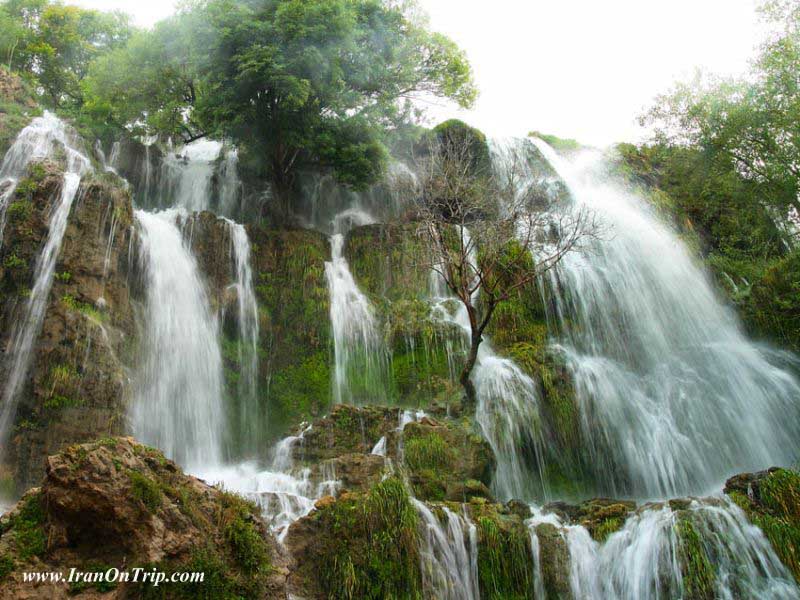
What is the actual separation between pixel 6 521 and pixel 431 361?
970cm

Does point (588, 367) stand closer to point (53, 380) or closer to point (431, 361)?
point (431, 361)

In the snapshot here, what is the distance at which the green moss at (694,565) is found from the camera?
6.60 m

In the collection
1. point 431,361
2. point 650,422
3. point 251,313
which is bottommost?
point 650,422

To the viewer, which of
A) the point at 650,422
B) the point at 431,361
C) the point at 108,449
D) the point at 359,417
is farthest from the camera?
the point at 431,361

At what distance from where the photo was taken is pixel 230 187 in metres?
18.8

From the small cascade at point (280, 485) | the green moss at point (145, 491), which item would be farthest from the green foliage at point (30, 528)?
the small cascade at point (280, 485)

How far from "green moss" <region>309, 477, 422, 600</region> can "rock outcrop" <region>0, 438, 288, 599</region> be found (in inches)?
44.9

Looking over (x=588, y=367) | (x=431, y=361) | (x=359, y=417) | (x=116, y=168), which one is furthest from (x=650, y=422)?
(x=116, y=168)

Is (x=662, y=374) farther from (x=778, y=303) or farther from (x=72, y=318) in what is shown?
(x=72, y=318)

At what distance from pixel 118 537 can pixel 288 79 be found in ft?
39.6

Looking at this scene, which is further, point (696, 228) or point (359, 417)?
point (696, 228)

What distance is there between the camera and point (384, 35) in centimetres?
1698

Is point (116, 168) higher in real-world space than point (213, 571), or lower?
higher

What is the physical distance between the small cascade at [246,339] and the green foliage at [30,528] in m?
7.17
